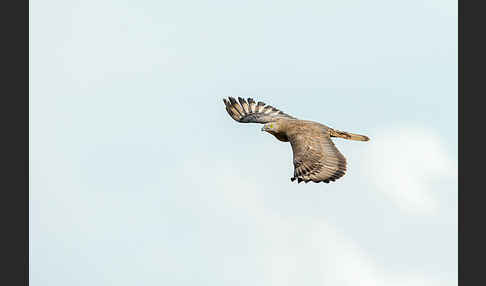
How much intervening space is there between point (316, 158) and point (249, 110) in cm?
915

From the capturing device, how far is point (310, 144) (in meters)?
31.9

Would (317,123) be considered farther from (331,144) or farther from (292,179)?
(292,179)

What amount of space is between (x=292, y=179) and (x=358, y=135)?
16.8 feet

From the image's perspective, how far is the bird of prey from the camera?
99.7 ft

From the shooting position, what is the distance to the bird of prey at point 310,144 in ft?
99.7

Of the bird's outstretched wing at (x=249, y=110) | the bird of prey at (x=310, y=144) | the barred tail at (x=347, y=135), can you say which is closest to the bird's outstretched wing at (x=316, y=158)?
the bird of prey at (x=310, y=144)

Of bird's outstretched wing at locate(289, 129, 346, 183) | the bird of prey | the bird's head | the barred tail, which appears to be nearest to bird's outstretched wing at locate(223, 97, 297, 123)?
the bird of prey

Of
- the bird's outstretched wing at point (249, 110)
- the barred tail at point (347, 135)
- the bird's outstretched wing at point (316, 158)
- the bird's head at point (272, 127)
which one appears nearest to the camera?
the bird's outstretched wing at point (316, 158)

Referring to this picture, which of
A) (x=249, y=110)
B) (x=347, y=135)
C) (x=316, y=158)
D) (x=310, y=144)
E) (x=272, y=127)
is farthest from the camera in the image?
(x=249, y=110)

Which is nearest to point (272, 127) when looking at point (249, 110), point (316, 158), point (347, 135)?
point (347, 135)

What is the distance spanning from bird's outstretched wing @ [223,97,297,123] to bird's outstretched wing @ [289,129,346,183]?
5370 mm

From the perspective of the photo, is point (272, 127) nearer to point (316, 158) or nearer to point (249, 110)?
point (316, 158)

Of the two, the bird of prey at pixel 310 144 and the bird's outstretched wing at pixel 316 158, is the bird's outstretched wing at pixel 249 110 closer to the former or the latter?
the bird of prey at pixel 310 144

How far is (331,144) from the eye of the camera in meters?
32.1
